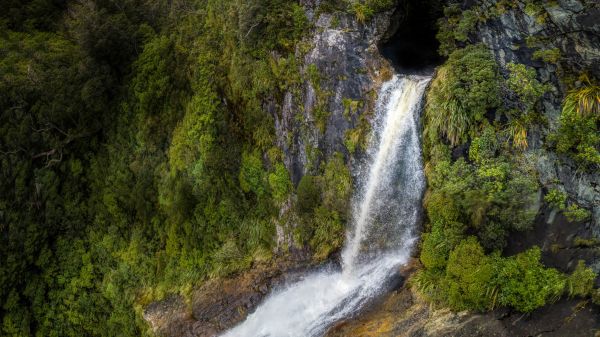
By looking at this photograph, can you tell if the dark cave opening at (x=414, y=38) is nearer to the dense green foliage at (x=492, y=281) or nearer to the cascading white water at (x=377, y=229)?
the cascading white water at (x=377, y=229)

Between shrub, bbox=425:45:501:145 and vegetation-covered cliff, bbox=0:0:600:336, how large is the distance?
6cm

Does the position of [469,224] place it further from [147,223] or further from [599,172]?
[147,223]

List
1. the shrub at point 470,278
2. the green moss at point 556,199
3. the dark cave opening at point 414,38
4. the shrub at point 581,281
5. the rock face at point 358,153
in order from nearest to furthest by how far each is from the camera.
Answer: the shrub at point 581,281 < the rock face at point 358,153 < the green moss at point 556,199 < the shrub at point 470,278 < the dark cave opening at point 414,38

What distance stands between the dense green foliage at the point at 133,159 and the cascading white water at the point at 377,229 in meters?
1.90

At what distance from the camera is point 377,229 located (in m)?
13.3

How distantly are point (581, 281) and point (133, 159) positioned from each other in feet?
51.8

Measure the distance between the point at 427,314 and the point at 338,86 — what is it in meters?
7.61

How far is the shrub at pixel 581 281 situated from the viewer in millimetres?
9102

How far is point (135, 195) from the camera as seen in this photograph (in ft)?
54.6

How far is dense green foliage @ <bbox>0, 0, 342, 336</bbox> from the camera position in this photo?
15.5 m

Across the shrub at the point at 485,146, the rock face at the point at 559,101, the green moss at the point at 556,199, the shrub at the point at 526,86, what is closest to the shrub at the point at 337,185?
the shrub at the point at 485,146

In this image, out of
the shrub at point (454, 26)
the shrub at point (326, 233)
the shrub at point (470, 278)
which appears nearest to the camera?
the shrub at point (470, 278)

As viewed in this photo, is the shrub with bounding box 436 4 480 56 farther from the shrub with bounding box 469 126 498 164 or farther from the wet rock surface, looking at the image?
the wet rock surface

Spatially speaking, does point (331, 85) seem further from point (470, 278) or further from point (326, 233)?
point (470, 278)
